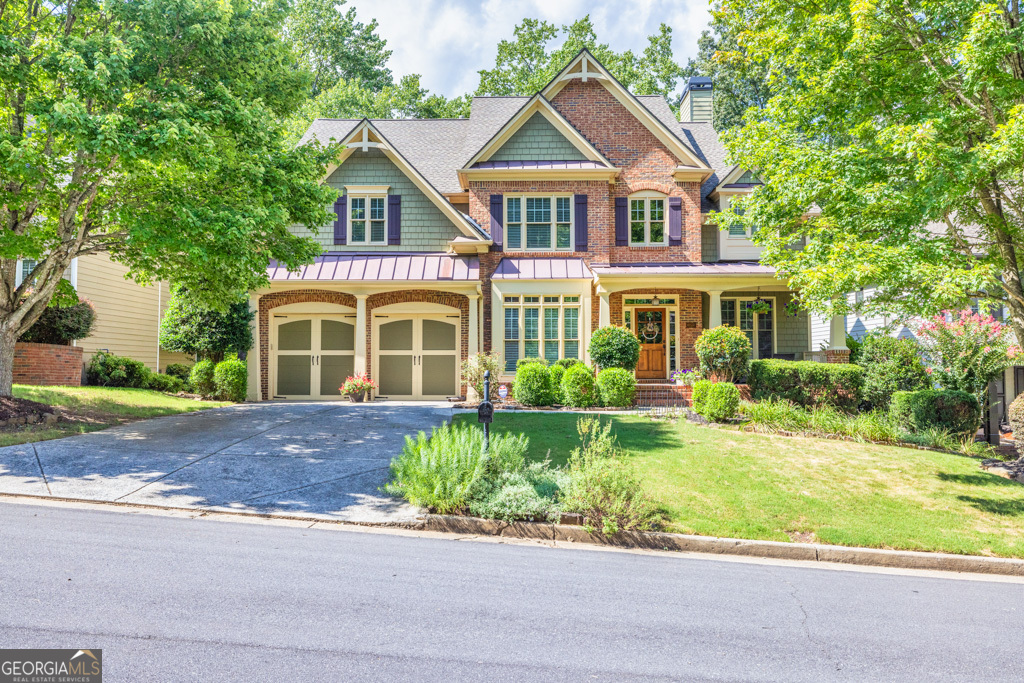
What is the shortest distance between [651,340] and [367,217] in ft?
31.1

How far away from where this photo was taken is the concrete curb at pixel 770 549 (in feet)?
22.9

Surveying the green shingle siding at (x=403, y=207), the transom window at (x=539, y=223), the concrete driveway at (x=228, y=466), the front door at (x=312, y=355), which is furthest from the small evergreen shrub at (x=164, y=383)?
the transom window at (x=539, y=223)

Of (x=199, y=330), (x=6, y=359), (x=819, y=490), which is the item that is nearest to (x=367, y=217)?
(x=199, y=330)

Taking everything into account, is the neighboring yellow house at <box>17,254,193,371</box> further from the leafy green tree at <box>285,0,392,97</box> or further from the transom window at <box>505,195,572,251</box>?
the leafy green tree at <box>285,0,392,97</box>

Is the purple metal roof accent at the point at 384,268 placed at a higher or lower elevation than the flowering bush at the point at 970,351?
higher

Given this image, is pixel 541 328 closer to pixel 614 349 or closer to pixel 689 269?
pixel 614 349

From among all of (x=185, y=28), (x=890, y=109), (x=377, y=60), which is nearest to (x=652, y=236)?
(x=890, y=109)

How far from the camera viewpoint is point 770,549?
7031 mm

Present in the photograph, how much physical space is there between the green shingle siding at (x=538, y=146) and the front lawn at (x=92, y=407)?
10.9m

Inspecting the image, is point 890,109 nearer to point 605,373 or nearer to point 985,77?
point 985,77

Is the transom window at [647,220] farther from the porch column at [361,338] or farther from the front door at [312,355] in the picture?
the front door at [312,355]

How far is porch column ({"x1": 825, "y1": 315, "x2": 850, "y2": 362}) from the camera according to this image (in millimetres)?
16484

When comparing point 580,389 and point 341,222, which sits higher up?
point 341,222

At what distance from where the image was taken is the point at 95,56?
28.9 feet
